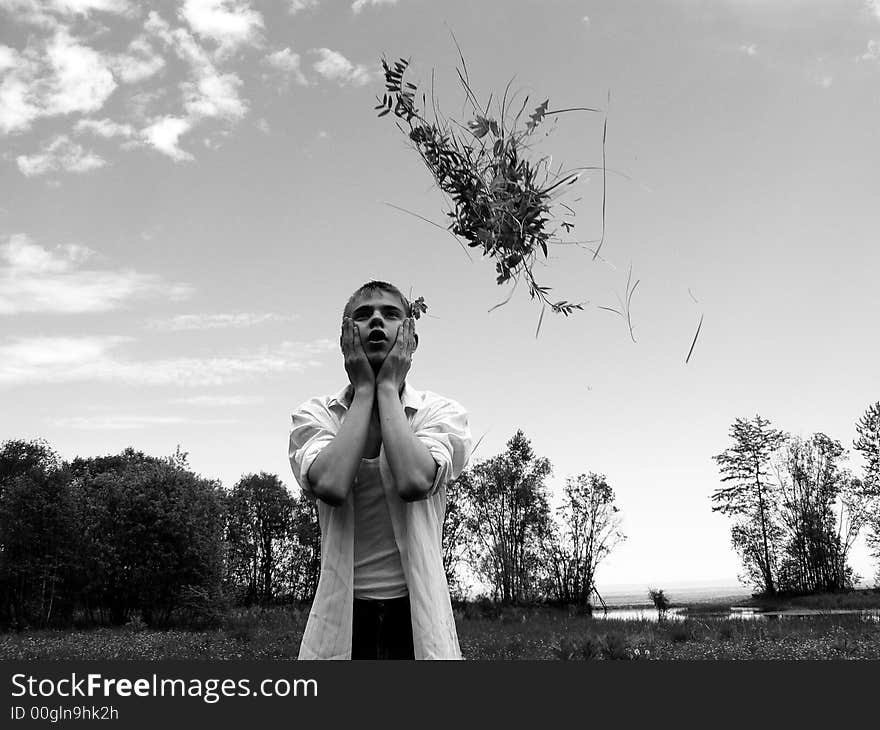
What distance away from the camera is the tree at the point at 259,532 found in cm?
4519

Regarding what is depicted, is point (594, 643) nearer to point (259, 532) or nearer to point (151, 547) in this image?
point (151, 547)

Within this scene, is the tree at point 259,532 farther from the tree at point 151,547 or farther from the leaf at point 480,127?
the leaf at point 480,127

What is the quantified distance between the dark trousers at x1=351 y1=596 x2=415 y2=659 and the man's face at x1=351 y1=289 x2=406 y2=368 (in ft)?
3.04

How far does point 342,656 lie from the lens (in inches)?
98.9

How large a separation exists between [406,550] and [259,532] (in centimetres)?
4622

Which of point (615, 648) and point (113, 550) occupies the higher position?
point (113, 550)

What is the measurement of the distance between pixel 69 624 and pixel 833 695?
1538 inches

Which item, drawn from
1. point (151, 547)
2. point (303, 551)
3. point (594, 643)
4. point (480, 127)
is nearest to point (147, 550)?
point (151, 547)

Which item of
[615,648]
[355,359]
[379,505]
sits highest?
[355,359]

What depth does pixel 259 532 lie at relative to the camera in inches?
1823

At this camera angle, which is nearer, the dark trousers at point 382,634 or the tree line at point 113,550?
the dark trousers at point 382,634

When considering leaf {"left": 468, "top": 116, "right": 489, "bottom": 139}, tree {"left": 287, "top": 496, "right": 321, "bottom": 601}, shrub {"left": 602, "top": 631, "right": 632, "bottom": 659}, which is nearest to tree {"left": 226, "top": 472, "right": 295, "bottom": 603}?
tree {"left": 287, "top": 496, "right": 321, "bottom": 601}

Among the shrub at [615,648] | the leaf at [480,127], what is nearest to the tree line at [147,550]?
the shrub at [615,648]

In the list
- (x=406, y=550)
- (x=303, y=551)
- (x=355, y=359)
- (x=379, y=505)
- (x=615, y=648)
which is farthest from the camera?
(x=303, y=551)
